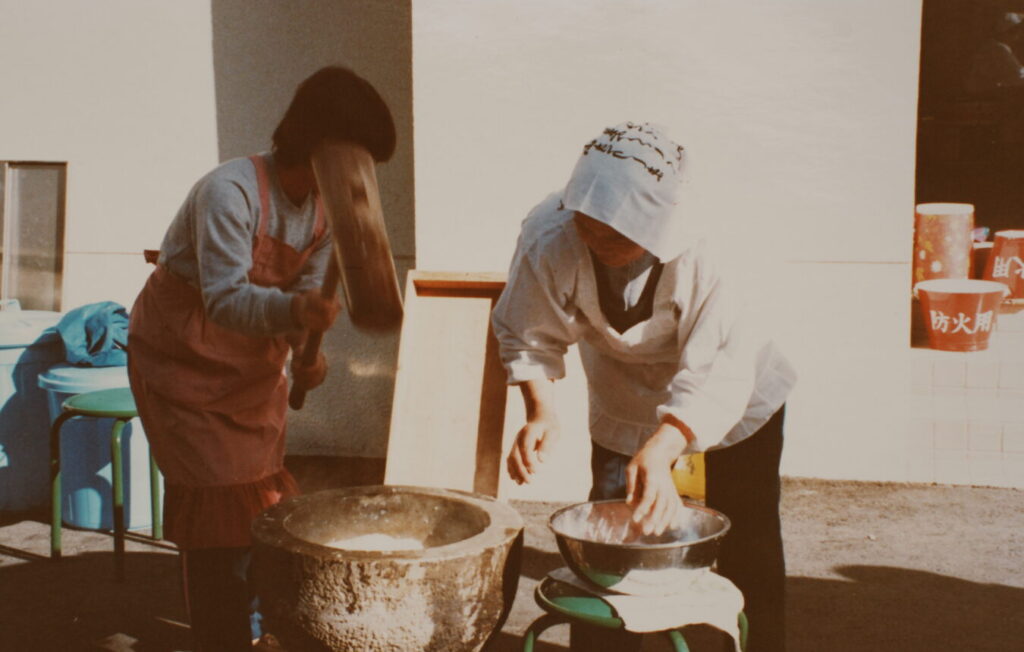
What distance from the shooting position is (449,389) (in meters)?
4.62

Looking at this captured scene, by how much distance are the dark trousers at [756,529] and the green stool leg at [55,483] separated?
2478mm

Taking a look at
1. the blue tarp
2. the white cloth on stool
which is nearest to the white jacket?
the white cloth on stool

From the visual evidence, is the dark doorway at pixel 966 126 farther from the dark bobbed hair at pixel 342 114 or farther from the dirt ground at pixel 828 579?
the dark bobbed hair at pixel 342 114

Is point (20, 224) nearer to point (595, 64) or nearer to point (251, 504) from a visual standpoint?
point (595, 64)

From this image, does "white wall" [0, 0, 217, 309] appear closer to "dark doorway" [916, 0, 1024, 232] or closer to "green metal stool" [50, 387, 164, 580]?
"green metal stool" [50, 387, 164, 580]

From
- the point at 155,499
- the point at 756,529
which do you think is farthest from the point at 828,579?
the point at 155,499

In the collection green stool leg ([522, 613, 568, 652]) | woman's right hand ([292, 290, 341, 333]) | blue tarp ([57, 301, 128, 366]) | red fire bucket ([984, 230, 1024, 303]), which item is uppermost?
red fire bucket ([984, 230, 1024, 303])

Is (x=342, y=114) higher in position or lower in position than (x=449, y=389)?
higher

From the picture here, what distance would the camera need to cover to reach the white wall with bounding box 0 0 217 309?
5.57 meters

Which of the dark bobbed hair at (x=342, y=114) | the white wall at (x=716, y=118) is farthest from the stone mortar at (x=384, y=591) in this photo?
the white wall at (x=716, y=118)

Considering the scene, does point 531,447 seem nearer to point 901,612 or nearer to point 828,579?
point 901,612

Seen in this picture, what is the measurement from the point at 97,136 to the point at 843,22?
12.8ft

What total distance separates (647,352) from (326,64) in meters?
3.56

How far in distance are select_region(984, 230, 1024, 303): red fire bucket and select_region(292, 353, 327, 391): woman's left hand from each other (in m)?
4.60
